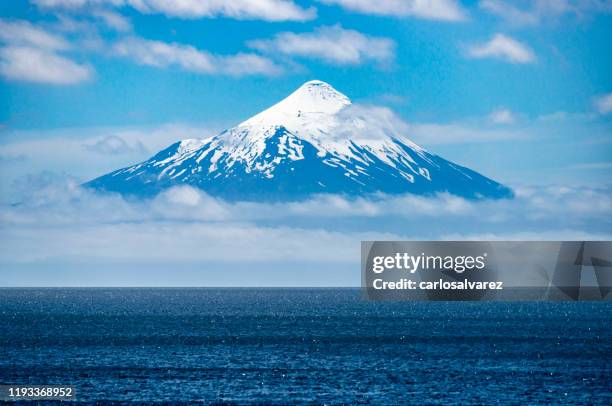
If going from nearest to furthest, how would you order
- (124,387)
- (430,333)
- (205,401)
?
(205,401) → (124,387) → (430,333)

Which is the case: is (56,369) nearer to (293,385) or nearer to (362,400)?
(293,385)

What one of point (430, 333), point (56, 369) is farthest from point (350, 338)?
point (56, 369)

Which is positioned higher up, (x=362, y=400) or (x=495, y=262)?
(x=495, y=262)

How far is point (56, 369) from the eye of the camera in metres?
93.8

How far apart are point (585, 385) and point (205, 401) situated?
30360mm

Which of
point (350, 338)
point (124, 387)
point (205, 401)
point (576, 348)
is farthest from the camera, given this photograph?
point (350, 338)

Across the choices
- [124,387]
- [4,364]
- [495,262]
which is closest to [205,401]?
[124,387]

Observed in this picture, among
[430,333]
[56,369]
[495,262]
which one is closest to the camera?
[56,369]

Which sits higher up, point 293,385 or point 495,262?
point 495,262

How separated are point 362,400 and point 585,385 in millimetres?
20155

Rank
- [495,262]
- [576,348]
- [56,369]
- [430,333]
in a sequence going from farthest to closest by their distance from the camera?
1. [495,262]
2. [430,333]
3. [576,348]
4. [56,369]

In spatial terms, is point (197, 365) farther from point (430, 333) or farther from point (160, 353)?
point (430, 333)

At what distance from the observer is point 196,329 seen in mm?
159000

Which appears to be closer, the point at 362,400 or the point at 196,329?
the point at 362,400
